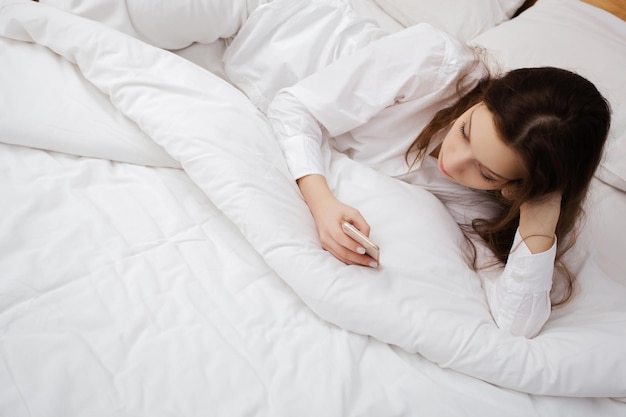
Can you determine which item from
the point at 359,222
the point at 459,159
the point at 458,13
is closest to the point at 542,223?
the point at 459,159

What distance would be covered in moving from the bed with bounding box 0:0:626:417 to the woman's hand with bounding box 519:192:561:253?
4.9 inches

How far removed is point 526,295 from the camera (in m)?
0.81

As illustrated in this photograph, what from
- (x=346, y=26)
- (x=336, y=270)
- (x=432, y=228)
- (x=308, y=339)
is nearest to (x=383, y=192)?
(x=432, y=228)

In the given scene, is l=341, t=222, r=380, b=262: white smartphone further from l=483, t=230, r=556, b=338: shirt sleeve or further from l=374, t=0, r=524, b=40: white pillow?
l=374, t=0, r=524, b=40: white pillow

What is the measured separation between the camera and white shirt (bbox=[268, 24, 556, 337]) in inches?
37.7

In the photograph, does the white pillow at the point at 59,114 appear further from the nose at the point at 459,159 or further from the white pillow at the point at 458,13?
the white pillow at the point at 458,13

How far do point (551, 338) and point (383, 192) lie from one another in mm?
385

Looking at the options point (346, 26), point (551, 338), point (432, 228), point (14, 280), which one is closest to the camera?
point (14, 280)

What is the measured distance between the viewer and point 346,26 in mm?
1128

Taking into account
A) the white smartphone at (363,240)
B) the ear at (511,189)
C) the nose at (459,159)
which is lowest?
the white smartphone at (363,240)

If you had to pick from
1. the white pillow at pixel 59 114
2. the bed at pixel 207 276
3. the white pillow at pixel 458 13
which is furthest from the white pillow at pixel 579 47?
the white pillow at pixel 59 114

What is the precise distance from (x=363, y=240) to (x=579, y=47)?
0.88m

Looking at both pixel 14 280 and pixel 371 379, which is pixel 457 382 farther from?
pixel 14 280

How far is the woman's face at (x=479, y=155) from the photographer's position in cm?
76
